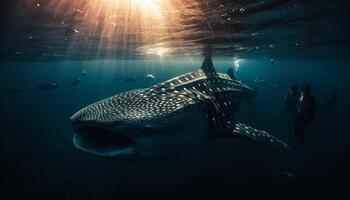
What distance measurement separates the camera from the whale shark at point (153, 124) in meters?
→ 3.38

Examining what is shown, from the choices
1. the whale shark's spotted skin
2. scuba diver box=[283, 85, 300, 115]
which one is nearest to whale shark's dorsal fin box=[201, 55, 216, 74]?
the whale shark's spotted skin

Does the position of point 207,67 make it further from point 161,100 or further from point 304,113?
point 161,100

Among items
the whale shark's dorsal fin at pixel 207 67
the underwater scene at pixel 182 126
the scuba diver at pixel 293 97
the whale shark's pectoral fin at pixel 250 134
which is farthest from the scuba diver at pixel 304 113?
the scuba diver at pixel 293 97

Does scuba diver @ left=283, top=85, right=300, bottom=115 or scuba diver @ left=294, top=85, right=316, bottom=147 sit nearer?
scuba diver @ left=294, top=85, right=316, bottom=147

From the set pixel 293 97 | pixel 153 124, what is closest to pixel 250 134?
pixel 153 124

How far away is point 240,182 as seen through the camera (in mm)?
11305

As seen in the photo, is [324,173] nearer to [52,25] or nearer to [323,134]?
[323,134]

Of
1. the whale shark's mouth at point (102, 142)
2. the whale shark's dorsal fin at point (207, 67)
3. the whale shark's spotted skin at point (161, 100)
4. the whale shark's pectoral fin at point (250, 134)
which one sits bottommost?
the whale shark's pectoral fin at point (250, 134)

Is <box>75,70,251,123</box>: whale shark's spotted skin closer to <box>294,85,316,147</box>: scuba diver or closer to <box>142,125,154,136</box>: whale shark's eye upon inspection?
<box>142,125,154,136</box>: whale shark's eye

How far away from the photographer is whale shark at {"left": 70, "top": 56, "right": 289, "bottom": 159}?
3375mm

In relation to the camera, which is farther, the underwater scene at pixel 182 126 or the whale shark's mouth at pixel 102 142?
the underwater scene at pixel 182 126

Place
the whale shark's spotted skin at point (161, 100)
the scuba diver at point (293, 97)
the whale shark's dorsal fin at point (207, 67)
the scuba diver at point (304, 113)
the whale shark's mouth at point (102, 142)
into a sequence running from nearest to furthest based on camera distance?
the whale shark's mouth at point (102, 142) < the whale shark's spotted skin at point (161, 100) < the scuba diver at point (304, 113) < the whale shark's dorsal fin at point (207, 67) < the scuba diver at point (293, 97)

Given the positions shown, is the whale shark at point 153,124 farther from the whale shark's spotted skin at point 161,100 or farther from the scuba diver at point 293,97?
the scuba diver at point 293,97

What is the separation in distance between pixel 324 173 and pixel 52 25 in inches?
579
